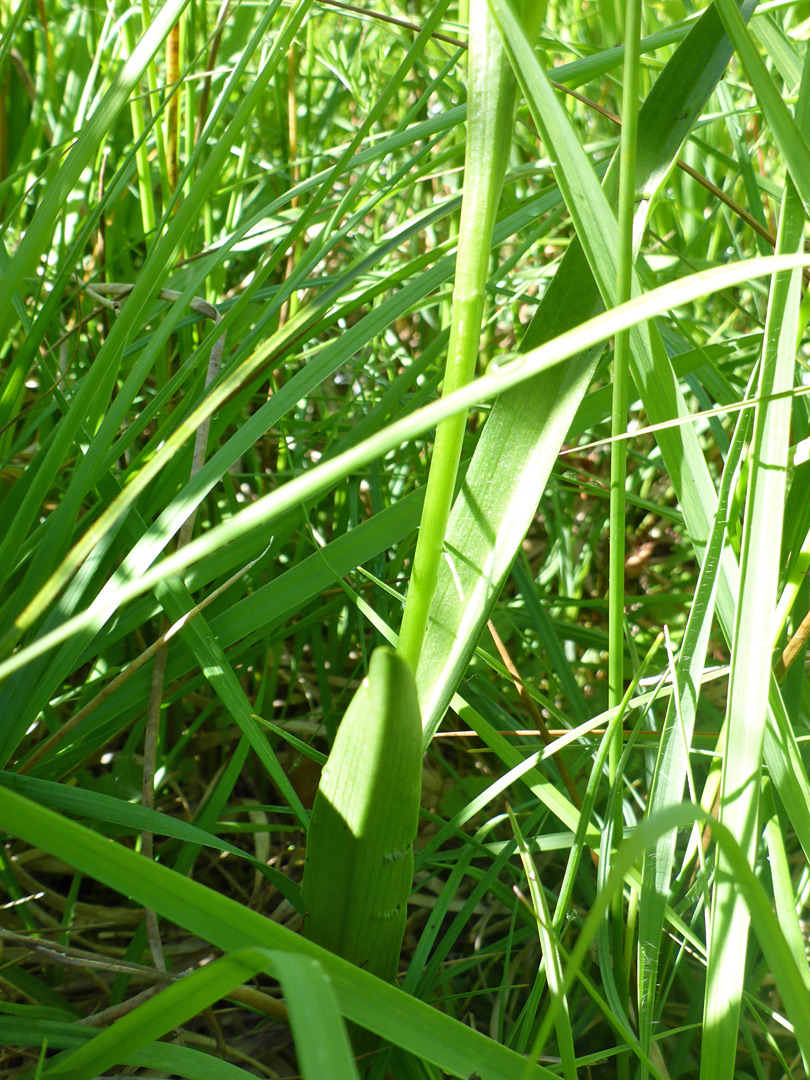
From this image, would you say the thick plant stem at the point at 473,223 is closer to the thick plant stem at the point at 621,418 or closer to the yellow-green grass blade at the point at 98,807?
the thick plant stem at the point at 621,418

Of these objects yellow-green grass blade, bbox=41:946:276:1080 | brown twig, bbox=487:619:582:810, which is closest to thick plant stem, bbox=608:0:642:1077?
brown twig, bbox=487:619:582:810

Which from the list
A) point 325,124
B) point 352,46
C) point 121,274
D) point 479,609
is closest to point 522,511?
point 479,609

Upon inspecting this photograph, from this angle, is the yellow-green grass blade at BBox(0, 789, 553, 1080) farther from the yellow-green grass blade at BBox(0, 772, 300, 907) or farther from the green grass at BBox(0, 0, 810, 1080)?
the yellow-green grass blade at BBox(0, 772, 300, 907)

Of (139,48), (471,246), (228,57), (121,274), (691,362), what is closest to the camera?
(471,246)

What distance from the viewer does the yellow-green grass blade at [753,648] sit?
492mm

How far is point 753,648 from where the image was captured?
52cm

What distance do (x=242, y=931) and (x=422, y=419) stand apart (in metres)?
0.27

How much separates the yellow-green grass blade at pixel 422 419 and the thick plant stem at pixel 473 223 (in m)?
0.13

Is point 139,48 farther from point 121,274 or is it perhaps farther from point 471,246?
point 121,274

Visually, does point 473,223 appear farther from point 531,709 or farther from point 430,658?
point 531,709

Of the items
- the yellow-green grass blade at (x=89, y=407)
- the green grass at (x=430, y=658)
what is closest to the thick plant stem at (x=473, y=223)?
the green grass at (x=430, y=658)

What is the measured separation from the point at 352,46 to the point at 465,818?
1.58 meters

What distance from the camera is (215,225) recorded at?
4.01 ft

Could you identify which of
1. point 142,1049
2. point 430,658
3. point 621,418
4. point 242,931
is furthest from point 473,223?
point 142,1049
